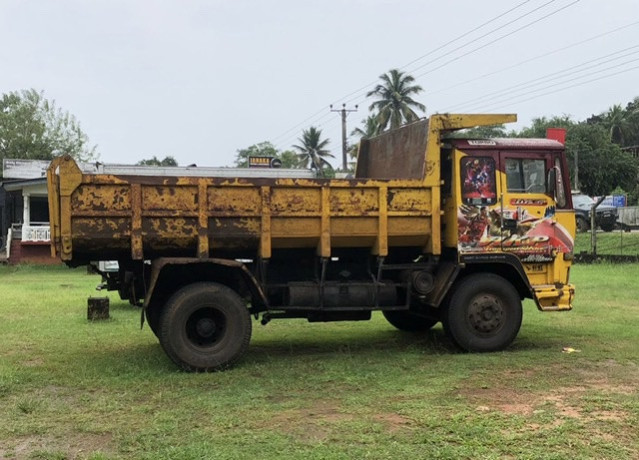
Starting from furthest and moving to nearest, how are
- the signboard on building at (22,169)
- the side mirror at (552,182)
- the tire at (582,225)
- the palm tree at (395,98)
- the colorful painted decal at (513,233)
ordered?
the palm tree at (395,98) < the signboard on building at (22,169) < the tire at (582,225) < the side mirror at (552,182) < the colorful painted decal at (513,233)

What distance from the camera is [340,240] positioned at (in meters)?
7.18

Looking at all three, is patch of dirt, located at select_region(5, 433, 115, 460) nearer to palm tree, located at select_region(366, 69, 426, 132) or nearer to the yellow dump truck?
the yellow dump truck

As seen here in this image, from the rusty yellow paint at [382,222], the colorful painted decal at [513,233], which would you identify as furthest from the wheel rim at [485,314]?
the rusty yellow paint at [382,222]

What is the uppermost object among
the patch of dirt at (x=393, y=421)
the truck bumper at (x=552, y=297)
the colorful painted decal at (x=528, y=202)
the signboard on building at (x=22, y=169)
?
the signboard on building at (x=22, y=169)

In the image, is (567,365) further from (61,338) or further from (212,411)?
(61,338)

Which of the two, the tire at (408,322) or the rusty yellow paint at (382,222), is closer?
the rusty yellow paint at (382,222)

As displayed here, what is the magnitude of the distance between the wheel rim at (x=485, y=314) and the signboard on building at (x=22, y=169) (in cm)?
3014

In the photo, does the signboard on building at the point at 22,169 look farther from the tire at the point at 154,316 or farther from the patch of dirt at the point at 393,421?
the patch of dirt at the point at 393,421

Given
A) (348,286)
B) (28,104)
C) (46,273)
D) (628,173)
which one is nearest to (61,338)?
(348,286)

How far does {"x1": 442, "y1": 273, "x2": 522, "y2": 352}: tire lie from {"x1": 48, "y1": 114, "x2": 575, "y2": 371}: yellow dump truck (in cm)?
1

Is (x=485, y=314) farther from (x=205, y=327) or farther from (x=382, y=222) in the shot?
(x=205, y=327)

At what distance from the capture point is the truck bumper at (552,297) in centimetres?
765

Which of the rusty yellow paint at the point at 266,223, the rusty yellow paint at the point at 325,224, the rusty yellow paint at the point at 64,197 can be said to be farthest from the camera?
the rusty yellow paint at the point at 325,224

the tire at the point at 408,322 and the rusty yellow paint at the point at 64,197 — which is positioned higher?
the rusty yellow paint at the point at 64,197
